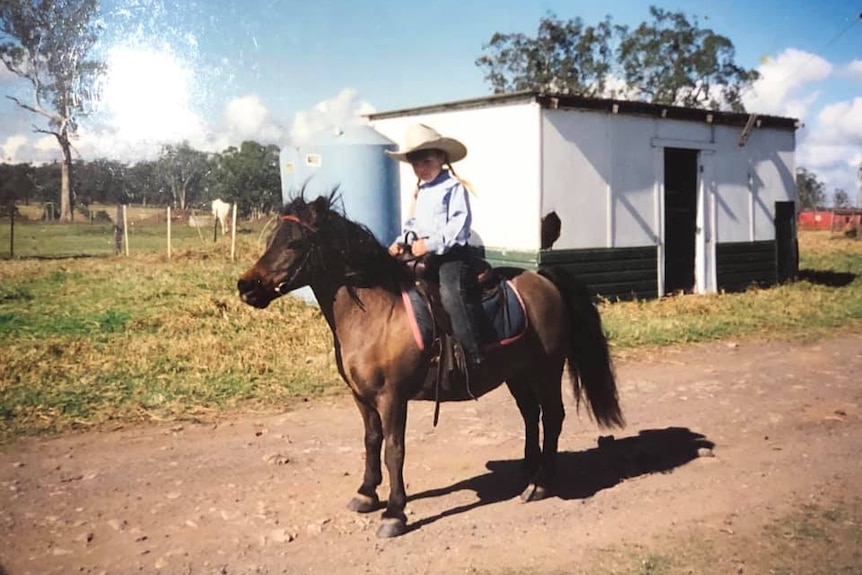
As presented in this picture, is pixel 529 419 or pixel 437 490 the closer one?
pixel 437 490

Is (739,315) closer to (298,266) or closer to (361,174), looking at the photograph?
(361,174)

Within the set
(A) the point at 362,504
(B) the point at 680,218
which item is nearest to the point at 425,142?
(A) the point at 362,504

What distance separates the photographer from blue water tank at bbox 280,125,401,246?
493 inches

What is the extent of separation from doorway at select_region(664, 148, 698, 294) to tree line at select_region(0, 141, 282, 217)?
8.11 metres

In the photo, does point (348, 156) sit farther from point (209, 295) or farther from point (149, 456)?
point (149, 456)

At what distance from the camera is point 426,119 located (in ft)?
46.9

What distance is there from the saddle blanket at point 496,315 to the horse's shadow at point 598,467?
3.58ft

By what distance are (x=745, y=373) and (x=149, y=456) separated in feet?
20.9

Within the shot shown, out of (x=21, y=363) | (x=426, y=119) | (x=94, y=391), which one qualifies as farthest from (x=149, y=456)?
(x=426, y=119)

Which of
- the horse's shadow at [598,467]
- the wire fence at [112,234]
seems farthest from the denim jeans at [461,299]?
the wire fence at [112,234]

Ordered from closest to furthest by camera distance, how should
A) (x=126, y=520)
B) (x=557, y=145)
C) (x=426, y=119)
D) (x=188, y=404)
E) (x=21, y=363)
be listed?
(x=126, y=520)
(x=188, y=404)
(x=21, y=363)
(x=557, y=145)
(x=426, y=119)

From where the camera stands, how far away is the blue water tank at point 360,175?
1253 centimetres

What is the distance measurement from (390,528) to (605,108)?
414 inches

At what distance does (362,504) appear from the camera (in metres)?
4.55
